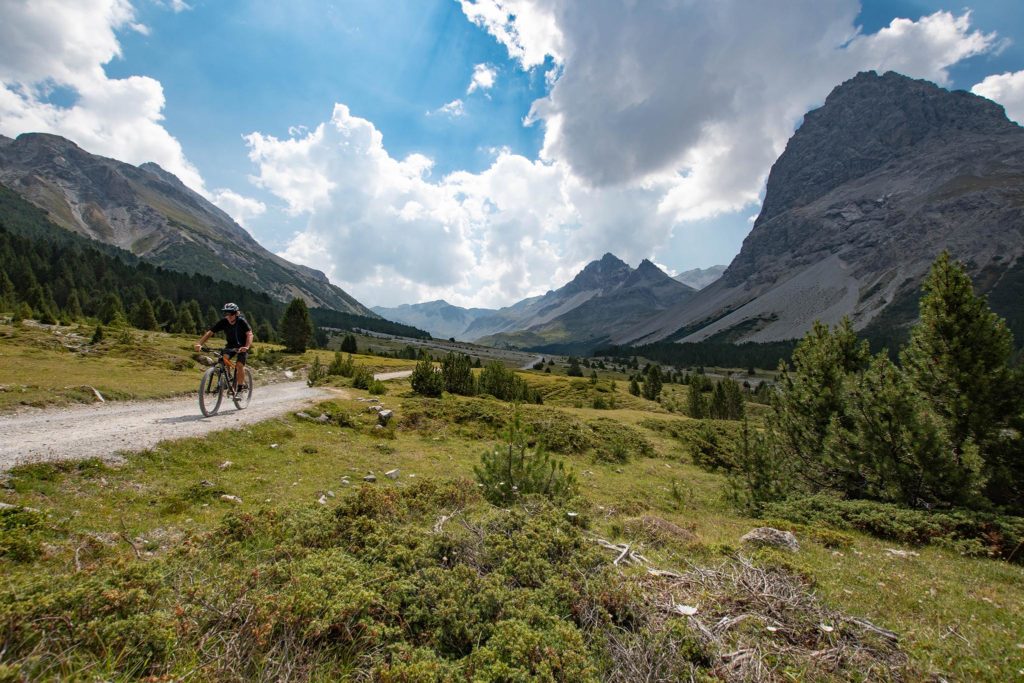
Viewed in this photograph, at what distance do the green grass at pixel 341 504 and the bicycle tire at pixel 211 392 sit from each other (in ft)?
6.42

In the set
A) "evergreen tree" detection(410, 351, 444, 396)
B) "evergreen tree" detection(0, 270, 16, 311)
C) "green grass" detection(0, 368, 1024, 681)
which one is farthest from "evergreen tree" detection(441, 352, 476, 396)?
"evergreen tree" detection(0, 270, 16, 311)

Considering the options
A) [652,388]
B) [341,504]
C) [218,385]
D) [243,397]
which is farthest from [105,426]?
[652,388]

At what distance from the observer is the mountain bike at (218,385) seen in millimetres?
13586

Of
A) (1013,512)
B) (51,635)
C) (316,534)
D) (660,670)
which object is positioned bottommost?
(1013,512)

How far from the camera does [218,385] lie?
14398 millimetres

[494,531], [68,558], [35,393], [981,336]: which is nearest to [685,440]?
[981,336]

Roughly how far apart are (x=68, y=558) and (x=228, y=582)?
87.7 inches

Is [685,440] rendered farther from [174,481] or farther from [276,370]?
[276,370]

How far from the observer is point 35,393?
13430mm

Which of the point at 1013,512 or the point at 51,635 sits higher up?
the point at 51,635

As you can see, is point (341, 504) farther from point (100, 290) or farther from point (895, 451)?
point (100, 290)

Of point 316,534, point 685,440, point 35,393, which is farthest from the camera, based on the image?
point 685,440

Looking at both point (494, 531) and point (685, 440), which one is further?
point (685, 440)

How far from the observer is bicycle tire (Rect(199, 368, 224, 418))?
→ 1351cm
